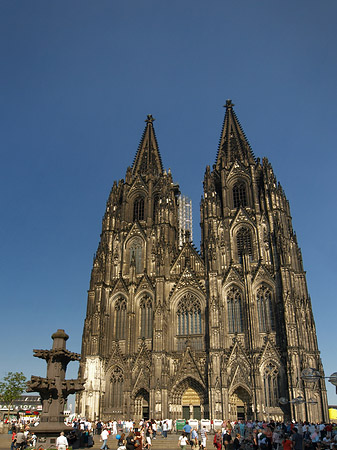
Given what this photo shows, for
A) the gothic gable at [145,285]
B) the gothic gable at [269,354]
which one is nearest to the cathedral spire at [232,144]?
the gothic gable at [145,285]

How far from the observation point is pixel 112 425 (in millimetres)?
33531

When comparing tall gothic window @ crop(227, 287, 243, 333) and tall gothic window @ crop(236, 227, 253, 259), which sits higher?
tall gothic window @ crop(236, 227, 253, 259)

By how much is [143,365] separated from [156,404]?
4.04 m

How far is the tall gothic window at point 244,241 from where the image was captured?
4662cm

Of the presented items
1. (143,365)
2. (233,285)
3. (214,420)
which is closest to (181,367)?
(143,365)

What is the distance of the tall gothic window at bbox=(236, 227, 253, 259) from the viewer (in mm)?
46625

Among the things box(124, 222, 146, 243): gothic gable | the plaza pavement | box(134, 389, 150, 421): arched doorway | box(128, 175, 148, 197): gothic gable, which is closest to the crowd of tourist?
the plaza pavement

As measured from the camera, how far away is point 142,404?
4228 centimetres

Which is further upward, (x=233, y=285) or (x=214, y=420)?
(x=233, y=285)

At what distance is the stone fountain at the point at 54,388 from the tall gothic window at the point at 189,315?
2216cm

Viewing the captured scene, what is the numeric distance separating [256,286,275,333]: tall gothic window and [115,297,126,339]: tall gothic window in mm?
14428

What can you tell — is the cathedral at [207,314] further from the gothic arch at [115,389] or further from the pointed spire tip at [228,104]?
the pointed spire tip at [228,104]

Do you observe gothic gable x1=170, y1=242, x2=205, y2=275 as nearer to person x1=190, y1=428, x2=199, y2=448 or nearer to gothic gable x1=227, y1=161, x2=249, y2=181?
gothic gable x1=227, y1=161, x2=249, y2=181

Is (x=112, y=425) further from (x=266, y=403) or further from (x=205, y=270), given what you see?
(x=205, y=270)
